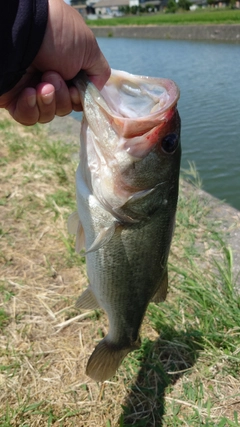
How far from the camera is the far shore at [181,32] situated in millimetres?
27281

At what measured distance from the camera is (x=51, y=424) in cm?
237

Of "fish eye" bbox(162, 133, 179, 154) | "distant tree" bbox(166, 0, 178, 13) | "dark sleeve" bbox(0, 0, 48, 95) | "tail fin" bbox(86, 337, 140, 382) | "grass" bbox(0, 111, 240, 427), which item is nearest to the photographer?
"dark sleeve" bbox(0, 0, 48, 95)

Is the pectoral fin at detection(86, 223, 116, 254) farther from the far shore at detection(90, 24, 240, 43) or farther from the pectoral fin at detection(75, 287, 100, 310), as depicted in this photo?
the far shore at detection(90, 24, 240, 43)

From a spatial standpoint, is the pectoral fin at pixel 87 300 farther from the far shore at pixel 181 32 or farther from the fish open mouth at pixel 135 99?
the far shore at pixel 181 32

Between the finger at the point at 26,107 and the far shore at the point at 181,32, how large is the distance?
26876 mm

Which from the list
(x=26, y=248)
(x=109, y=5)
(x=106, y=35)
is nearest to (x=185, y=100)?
(x=26, y=248)

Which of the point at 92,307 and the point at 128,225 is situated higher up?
the point at 128,225

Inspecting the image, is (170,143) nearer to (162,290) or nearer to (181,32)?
(162,290)

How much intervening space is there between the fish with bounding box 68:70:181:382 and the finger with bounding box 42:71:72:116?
2.9 inches

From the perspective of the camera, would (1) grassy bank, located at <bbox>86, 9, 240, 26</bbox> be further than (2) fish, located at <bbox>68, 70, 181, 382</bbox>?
Yes

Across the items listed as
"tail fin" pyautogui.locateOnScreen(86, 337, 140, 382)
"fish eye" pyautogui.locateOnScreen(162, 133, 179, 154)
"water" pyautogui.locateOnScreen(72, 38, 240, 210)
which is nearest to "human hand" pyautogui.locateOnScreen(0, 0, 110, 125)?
"fish eye" pyautogui.locateOnScreen(162, 133, 179, 154)

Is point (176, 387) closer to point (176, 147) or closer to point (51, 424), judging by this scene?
point (51, 424)

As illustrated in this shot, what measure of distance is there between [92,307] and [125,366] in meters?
0.64

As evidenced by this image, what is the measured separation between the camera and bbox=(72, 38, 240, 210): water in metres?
7.14
